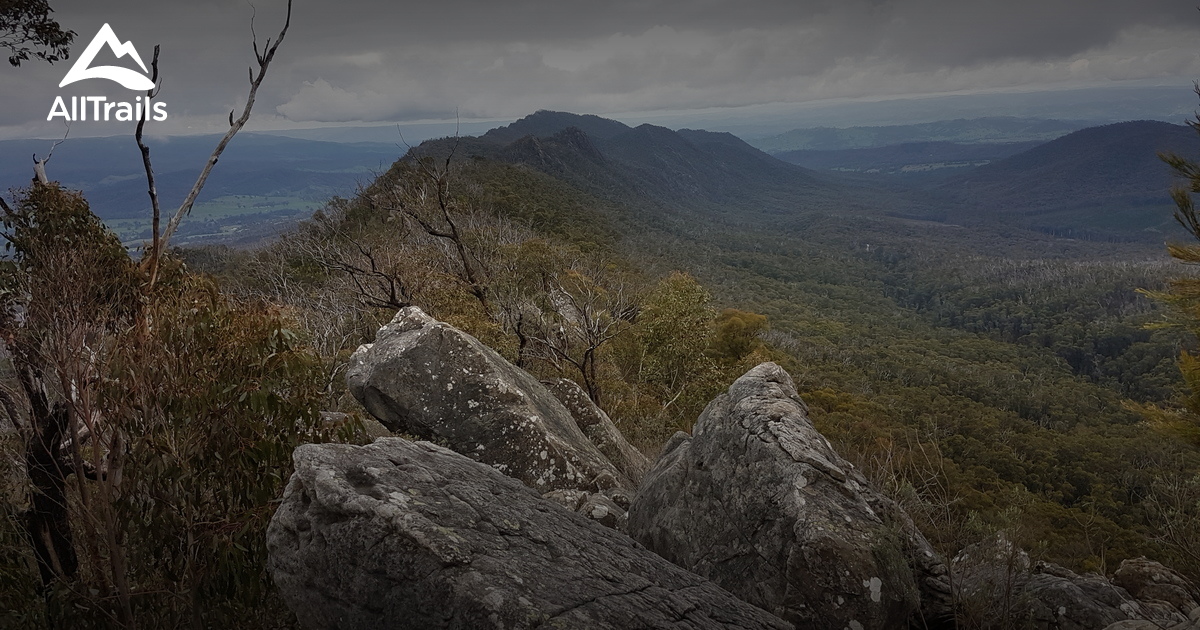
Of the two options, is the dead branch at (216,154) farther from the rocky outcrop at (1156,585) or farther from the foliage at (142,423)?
the rocky outcrop at (1156,585)

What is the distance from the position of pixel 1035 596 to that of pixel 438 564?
7399mm

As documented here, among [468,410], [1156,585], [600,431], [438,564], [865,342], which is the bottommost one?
[865,342]

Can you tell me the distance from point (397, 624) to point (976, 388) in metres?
96.1

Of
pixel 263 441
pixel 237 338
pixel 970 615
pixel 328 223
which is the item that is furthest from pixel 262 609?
pixel 328 223

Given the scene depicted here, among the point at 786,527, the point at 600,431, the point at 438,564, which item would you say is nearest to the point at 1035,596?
the point at 786,527

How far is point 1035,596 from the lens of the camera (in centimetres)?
746

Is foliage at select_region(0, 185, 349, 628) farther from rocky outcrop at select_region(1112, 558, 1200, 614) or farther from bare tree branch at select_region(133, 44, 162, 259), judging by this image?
rocky outcrop at select_region(1112, 558, 1200, 614)

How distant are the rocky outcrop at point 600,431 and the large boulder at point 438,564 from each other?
7541 mm

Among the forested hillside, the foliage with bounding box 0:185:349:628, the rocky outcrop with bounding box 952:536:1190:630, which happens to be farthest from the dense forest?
the rocky outcrop with bounding box 952:536:1190:630

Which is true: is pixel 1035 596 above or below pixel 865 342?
above

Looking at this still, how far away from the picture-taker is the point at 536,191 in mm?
112000

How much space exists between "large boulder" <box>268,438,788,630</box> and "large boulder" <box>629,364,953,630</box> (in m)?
1.13

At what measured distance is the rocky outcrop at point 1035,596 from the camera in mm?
7246

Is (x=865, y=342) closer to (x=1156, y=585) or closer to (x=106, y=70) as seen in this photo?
(x=1156, y=585)
